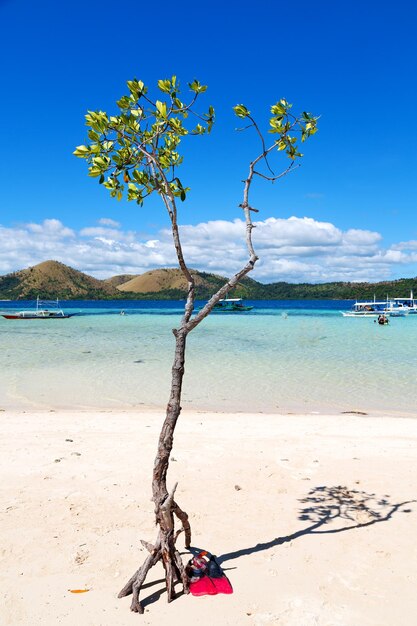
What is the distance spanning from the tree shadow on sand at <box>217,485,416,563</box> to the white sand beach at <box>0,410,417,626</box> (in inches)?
0.9

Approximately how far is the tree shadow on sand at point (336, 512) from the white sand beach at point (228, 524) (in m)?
0.02

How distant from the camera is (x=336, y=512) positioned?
647cm

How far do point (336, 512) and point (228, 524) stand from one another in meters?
1.54

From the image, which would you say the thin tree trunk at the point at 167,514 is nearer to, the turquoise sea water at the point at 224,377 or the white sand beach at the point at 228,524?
the white sand beach at the point at 228,524

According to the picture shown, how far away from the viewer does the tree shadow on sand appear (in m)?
5.73

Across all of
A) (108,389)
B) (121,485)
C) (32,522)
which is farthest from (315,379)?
(32,522)

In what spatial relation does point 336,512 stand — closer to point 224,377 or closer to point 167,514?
point 167,514

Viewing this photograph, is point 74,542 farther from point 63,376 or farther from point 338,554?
point 63,376

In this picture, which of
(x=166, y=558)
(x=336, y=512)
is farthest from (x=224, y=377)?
(x=166, y=558)

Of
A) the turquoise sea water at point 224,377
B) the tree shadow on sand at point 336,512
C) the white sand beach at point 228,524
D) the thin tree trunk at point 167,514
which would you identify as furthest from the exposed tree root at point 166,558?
the turquoise sea water at point 224,377

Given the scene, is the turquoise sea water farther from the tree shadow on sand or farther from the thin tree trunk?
the thin tree trunk

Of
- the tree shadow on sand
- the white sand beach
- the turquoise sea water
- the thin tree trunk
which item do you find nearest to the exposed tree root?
the thin tree trunk

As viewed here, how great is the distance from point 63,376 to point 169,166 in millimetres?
18959

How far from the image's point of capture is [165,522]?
4609 millimetres
